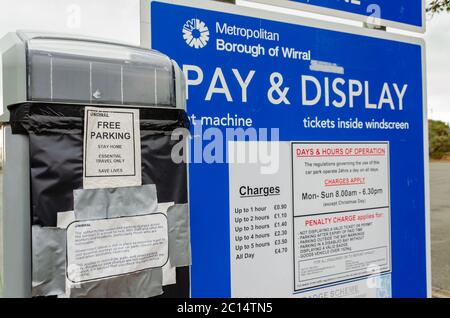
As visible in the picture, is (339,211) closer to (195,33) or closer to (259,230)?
(259,230)

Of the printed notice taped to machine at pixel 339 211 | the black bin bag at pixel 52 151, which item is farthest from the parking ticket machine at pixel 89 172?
the printed notice taped to machine at pixel 339 211

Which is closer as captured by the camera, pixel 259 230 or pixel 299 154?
pixel 259 230

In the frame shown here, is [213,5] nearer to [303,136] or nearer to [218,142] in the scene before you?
[218,142]

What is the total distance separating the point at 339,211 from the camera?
6.65 feet

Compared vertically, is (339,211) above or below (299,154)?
below

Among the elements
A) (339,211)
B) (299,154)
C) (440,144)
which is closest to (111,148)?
(299,154)

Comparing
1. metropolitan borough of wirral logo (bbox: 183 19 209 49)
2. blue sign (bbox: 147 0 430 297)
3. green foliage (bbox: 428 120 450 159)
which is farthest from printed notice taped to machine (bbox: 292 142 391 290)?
green foliage (bbox: 428 120 450 159)

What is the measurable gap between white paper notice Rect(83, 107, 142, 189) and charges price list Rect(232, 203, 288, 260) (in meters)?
0.64

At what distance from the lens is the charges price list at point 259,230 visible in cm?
175

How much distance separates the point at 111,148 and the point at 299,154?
3.11ft

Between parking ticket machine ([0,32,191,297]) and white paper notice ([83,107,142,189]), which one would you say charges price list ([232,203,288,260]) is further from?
white paper notice ([83,107,142,189])

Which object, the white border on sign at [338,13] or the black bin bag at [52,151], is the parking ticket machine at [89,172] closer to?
the black bin bag at [52,151]
